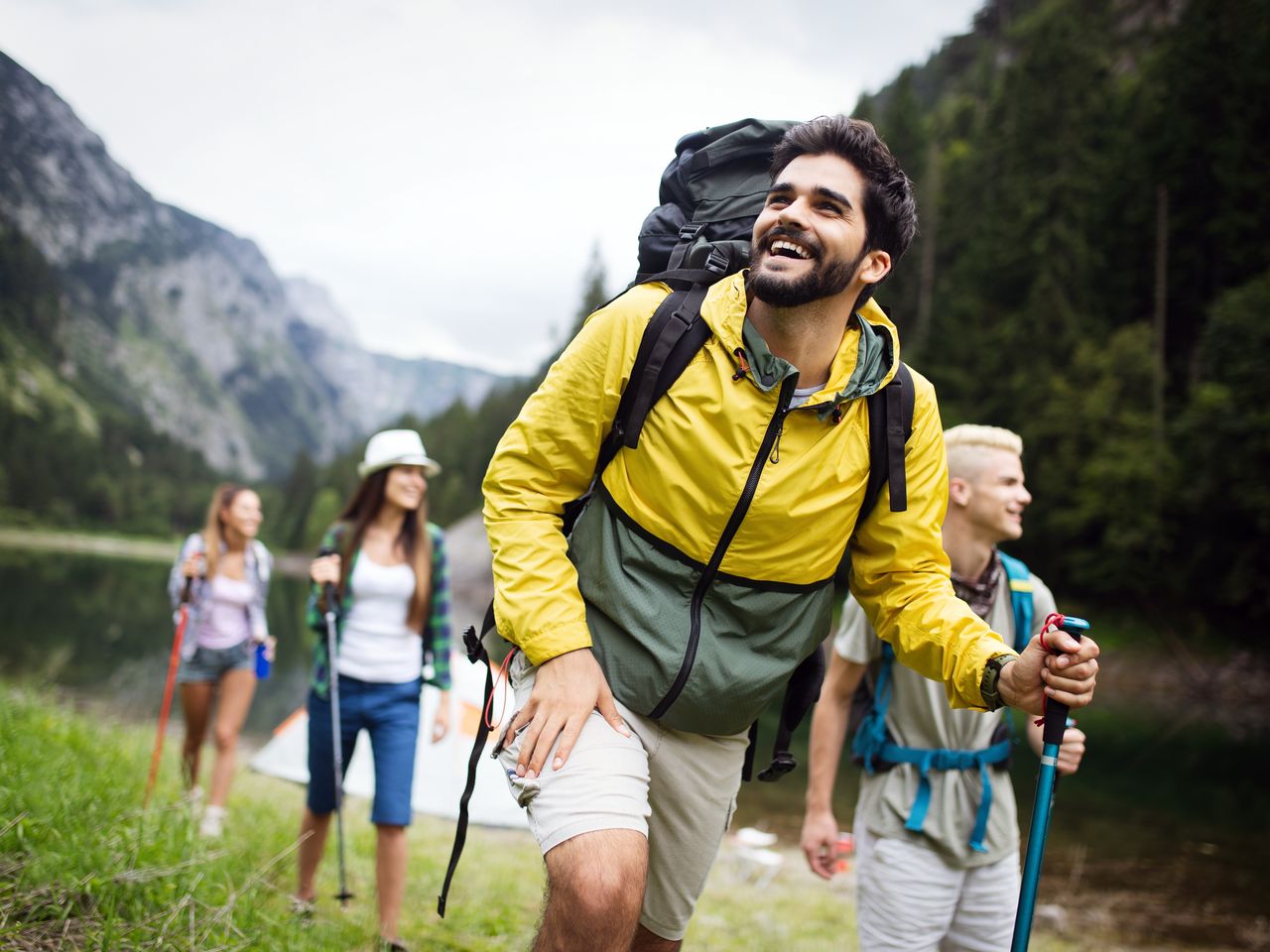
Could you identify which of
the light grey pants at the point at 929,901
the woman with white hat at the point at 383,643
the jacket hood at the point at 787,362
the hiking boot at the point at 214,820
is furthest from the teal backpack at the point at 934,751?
the hiking boot at the point at 214,820

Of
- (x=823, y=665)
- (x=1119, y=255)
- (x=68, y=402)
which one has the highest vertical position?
(x=1119, y=255)

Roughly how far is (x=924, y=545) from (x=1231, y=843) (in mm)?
12582

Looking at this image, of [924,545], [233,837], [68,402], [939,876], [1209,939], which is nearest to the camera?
[924,545]

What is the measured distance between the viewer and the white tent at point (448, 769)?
10.2m

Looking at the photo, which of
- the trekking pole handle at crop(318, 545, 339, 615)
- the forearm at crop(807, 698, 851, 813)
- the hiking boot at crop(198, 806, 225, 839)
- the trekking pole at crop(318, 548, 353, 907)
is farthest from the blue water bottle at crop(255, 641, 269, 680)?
the forearm at crop(807, 698, 851, 813)

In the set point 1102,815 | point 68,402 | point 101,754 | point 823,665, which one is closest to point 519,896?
point 101,754

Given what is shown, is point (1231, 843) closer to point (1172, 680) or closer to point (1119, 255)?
point (1172, 680)

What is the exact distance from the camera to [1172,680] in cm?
3186

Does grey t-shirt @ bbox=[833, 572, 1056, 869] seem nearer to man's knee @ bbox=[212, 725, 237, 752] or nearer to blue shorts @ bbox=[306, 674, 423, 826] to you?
blue shorts @ bbox=[306, 674, 423, 826]

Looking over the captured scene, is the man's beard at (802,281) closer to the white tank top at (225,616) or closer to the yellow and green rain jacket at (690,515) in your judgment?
the yellow and green rain jacket at (690,515)

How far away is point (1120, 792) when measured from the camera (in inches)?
602

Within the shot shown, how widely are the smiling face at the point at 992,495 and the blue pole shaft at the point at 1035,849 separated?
1.51 metres

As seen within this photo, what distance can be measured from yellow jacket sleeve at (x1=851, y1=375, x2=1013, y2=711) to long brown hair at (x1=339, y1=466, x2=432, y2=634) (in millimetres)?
3155

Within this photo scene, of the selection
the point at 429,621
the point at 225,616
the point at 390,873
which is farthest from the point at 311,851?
the point at 225,616
